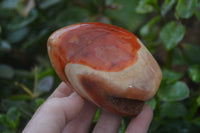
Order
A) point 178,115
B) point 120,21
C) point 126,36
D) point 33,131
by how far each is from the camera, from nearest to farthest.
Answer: point 33,131, point 126,36, point 178,115, point 120,21

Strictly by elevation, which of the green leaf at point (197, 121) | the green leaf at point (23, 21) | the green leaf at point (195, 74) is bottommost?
the green leaf at point (197, 121)

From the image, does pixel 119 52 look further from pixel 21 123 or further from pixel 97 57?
pixel 21 123

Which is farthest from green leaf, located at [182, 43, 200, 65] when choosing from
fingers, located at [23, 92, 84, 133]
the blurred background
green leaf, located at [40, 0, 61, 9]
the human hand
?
green leaf, located at [40, 0, 61, 9]

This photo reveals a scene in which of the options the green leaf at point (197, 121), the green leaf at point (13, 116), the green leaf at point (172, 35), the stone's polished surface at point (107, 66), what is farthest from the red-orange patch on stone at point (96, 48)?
the green leaf at point (197, 121)

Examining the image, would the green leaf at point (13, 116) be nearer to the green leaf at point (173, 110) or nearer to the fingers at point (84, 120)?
the fingers at point (84, 120)

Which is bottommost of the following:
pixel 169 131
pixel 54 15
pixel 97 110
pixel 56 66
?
pixel 169 131

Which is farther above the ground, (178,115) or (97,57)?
(97,57)

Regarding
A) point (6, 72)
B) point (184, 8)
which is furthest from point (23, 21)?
point (184, 8)

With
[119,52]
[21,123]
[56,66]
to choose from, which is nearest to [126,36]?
[119,52]

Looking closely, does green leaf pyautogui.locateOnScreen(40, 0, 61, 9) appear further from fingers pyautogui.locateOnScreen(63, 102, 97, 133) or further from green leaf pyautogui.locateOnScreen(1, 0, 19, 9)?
fingers pyautogui.locateOnScreen(63, 102, 97, 133)
